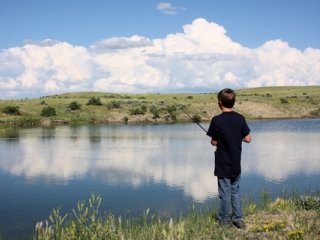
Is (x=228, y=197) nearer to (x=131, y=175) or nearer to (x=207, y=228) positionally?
(x=207, y=228)

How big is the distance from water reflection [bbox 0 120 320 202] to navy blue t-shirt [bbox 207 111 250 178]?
7.72m

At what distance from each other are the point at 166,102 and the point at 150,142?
42036 millimetres

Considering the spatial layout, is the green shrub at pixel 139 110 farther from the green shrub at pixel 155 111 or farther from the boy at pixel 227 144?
the boy at pixel 227 144

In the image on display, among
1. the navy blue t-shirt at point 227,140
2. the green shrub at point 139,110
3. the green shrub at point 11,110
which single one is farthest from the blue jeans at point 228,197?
the green shrub at point 139,110

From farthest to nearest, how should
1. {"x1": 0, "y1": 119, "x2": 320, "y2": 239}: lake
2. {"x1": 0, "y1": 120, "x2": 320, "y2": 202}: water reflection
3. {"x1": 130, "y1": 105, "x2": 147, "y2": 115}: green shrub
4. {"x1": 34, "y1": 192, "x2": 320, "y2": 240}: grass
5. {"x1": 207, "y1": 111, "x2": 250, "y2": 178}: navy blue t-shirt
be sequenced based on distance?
{"x1": 130, "y1": 105, "x2": 147, "y2": 115}: green shrub < {"x1": 0, "y1": 120, "x2": 320, "y2": 202}: water reflection < {"x1": 0, "y1": 119, "x2": 320, "y2": 239}: lake < {"x1": 207, "y1": 111, "x2": 250, "y2": 178}: navy blue t-shirt < {"x1": 34, "y1": 192, "x2": 320, "y2": 240}: grass

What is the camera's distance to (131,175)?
895 inches

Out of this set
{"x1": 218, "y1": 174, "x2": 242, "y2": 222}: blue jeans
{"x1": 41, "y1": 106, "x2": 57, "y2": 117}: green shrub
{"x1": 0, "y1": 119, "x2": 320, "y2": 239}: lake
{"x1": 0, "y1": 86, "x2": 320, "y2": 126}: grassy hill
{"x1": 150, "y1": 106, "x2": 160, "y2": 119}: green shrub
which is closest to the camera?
{"x1": 218, "y1": 174, "x2": 242, "y2": 222}: blue jeans

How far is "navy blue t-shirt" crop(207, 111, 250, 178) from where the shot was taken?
9.08 m

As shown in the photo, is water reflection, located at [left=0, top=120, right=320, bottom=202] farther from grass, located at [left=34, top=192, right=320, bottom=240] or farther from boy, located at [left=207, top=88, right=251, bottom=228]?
boy, located at [left=207, top=88, right=251, bottom=228]

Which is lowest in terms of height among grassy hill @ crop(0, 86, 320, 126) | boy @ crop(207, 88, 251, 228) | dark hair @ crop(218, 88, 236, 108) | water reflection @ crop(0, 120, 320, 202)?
water reflection @ crop(0, 120, 320, 202)

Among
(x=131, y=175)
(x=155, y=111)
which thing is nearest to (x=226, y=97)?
(x=131, y=175)

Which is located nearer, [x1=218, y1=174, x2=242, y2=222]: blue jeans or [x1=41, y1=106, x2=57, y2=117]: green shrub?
[x1=218, y1=174, x2=242, y2=222]: blue jeans

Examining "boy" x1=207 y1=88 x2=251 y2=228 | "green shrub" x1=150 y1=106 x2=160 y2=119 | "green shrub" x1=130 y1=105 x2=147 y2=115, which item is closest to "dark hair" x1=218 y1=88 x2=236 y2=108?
"boy" x1=207 y1=88 x2=251 y2=228

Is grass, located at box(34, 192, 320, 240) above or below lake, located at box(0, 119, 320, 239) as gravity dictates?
above
